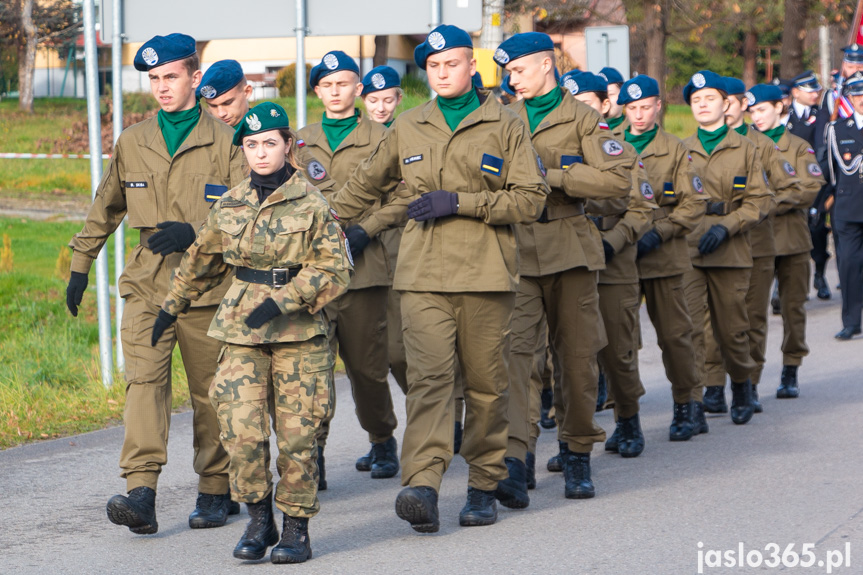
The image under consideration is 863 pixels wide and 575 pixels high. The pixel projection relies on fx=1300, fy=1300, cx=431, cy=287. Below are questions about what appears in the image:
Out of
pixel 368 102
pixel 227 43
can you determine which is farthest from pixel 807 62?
pixel 368 102

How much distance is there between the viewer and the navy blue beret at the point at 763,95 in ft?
33.5

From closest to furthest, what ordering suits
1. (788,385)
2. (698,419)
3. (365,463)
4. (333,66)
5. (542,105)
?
(542,105), (333,66), (365,463), (698,419), (788,385)

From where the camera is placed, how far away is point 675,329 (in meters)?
7.96

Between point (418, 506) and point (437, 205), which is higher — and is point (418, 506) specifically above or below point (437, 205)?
below

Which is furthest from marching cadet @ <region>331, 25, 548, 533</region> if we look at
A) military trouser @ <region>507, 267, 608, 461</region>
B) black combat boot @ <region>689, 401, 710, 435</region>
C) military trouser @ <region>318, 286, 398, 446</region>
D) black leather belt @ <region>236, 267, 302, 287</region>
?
black combat boot @ <region>689, 401, 710, 435</region>

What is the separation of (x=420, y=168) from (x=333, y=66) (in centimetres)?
155

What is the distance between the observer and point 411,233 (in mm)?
5844

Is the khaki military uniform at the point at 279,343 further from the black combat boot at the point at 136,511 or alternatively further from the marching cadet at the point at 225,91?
the marching cadet at the point at 225,91

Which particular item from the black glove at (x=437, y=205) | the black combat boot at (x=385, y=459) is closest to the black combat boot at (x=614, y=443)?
the black combat boot at (x=385, y=459)

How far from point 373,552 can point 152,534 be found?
1.06 m

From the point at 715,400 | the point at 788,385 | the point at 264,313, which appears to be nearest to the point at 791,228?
the point at 788,385

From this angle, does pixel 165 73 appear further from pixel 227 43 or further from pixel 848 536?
pixel 227 43

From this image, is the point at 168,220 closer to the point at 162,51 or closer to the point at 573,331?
the point at 162,51

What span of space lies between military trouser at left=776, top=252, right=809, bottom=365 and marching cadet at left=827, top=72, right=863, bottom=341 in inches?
68.1
